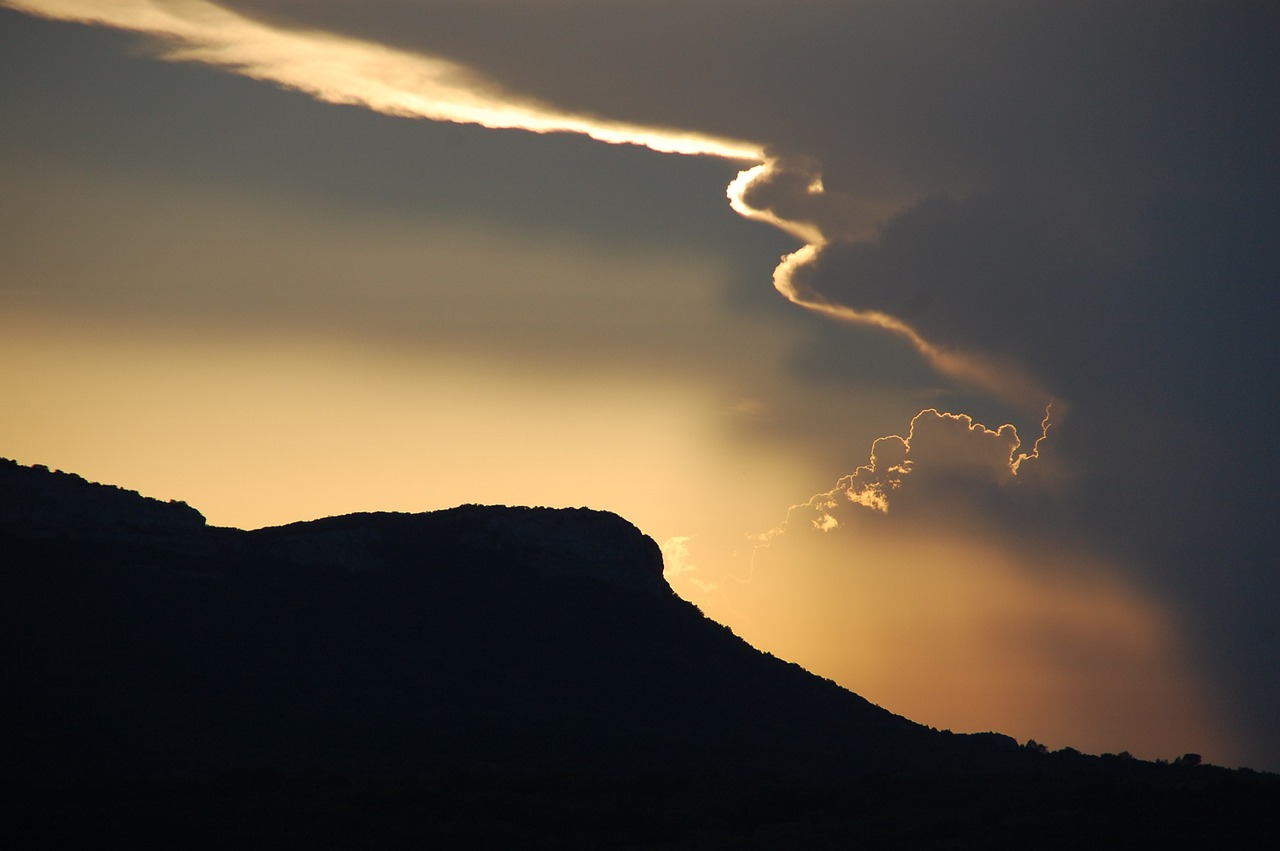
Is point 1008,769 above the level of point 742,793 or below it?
above

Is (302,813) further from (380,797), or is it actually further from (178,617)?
(178,617)

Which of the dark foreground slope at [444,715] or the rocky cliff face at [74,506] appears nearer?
the dark foreground slope at [444,715]

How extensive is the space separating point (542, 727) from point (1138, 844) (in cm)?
6010

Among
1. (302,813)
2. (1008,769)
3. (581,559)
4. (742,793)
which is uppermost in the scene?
(581,559)

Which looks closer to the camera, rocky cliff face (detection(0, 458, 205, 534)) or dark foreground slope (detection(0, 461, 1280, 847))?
dark foreground slope (detection(0, 461, 1280, 847))

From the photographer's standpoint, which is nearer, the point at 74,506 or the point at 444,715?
the point at 444,715

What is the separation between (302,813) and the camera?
286ft

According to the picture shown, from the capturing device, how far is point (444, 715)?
127562 mm

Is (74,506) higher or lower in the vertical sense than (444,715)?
higher

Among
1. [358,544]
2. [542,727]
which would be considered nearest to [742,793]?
[542,727]

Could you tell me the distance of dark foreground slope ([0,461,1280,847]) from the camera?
86.1 meters

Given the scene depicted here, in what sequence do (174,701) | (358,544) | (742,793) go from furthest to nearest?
(358,544)
(174,701)
(742,793)

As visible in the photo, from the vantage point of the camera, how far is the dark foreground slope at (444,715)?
8612 cm

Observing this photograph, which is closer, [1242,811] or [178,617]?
[1242,811]
